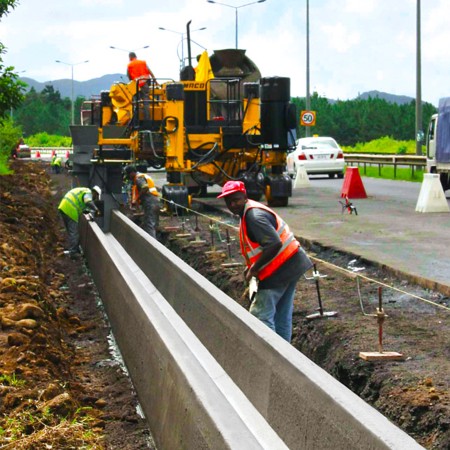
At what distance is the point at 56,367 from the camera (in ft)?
34.2

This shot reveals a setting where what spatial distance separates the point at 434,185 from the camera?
25031 mm

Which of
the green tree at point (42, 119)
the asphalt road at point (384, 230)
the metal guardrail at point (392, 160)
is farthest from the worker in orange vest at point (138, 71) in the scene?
the green tree at point (42, 119)

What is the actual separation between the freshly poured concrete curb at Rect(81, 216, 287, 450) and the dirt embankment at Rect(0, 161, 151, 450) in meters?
0.25

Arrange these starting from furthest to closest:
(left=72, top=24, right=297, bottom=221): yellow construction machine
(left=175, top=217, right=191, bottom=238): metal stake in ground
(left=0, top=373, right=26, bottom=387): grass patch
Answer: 1. (left=72, top=24, right=297, bottom=221): yellow construction machine
2. (left=175, top=217, right=191, bottom=238): metal stake in ground
3. (left=0, top=373, right=26, bottom=387): grass patch

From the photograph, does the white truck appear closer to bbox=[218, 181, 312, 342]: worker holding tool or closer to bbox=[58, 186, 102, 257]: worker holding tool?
bbox=[58, 186, 102, 257]: worker holding tool

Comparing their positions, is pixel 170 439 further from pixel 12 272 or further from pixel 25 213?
pixel 25 213

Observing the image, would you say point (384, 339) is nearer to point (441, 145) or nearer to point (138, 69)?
point (138, 69)

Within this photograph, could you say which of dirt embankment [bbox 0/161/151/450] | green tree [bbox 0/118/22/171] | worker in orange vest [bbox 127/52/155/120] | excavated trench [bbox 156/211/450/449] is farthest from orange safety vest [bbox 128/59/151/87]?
green tree [bbox 0/118/22/171]

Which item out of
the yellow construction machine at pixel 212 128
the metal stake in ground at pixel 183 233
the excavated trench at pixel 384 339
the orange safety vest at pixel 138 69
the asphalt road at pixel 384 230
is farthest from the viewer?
the orange safety vest at pixel 138 69

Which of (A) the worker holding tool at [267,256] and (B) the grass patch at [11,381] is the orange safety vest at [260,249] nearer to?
(A) the worker holding tool at [267,256]

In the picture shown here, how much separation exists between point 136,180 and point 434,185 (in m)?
7.33

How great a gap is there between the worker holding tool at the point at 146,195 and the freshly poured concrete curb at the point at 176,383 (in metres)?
7.71

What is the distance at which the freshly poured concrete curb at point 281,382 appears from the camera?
5840 mm

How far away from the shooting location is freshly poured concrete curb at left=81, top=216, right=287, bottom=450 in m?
6.09
